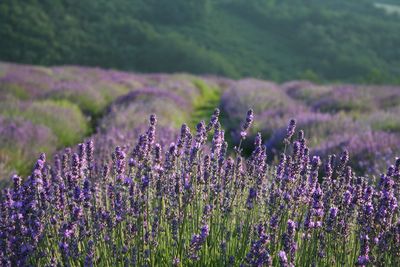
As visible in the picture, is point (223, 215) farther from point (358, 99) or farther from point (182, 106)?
point (358, 99)

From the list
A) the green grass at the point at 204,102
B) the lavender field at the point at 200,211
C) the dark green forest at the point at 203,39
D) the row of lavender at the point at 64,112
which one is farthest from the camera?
the dark green forest at the point at 203,39

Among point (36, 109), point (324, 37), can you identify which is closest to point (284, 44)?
point (324, 37)

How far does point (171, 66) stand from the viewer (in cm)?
2598

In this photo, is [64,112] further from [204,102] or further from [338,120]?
[204,102]

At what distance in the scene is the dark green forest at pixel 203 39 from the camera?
81.9ft

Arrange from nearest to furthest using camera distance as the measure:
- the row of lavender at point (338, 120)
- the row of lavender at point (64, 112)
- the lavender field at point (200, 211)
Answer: the lavender field at point (200, 211) → the row of lavender at point (338, 120) → the row of lavender at point (64, 112)

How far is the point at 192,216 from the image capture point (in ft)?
10.3

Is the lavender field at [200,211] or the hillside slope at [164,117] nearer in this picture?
the lavender field at [200,211]

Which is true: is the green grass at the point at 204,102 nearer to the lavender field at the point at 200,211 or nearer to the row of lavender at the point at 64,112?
the row of lavender at the point at 64,112

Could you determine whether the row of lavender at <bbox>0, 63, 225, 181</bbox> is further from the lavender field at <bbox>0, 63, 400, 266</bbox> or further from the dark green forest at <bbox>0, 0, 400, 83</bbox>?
the dark green forest at <bbox>0, 0, 400, 83</bbox>

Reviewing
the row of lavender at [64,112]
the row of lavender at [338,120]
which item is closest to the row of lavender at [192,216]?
the row of lavender at [338,120]

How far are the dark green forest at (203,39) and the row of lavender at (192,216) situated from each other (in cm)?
1921

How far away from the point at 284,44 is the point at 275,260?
28804 mm

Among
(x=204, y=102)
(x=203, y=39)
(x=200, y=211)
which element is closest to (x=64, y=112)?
(x=200, y=211)
